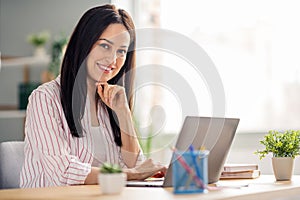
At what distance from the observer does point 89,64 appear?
225 centimetres

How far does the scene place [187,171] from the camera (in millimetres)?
1521

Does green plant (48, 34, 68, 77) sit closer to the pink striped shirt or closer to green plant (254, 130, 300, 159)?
the pink striped shirt

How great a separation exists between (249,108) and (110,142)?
1.33 meters

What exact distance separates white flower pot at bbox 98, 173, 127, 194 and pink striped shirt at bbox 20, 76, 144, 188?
0.45 meters

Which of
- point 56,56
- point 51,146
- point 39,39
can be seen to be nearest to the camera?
point 51,146

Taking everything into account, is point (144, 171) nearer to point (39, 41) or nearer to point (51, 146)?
point (51, 146)

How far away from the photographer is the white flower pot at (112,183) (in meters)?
1.50

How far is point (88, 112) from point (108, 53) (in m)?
0.24

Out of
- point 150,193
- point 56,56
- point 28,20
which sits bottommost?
point 150,193

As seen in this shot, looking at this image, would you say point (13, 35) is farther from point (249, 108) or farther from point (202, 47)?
point (249, 108)

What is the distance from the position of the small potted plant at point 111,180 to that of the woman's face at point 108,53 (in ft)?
2.57

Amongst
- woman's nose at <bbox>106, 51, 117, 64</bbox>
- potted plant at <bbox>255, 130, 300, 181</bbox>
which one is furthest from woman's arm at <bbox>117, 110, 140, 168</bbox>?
potted plant at <bbox>255, 130, 300, 181</bbox>

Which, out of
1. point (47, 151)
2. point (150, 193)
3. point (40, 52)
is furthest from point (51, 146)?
point (40, 52)

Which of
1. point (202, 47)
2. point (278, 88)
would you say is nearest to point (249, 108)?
point (278, 88)
